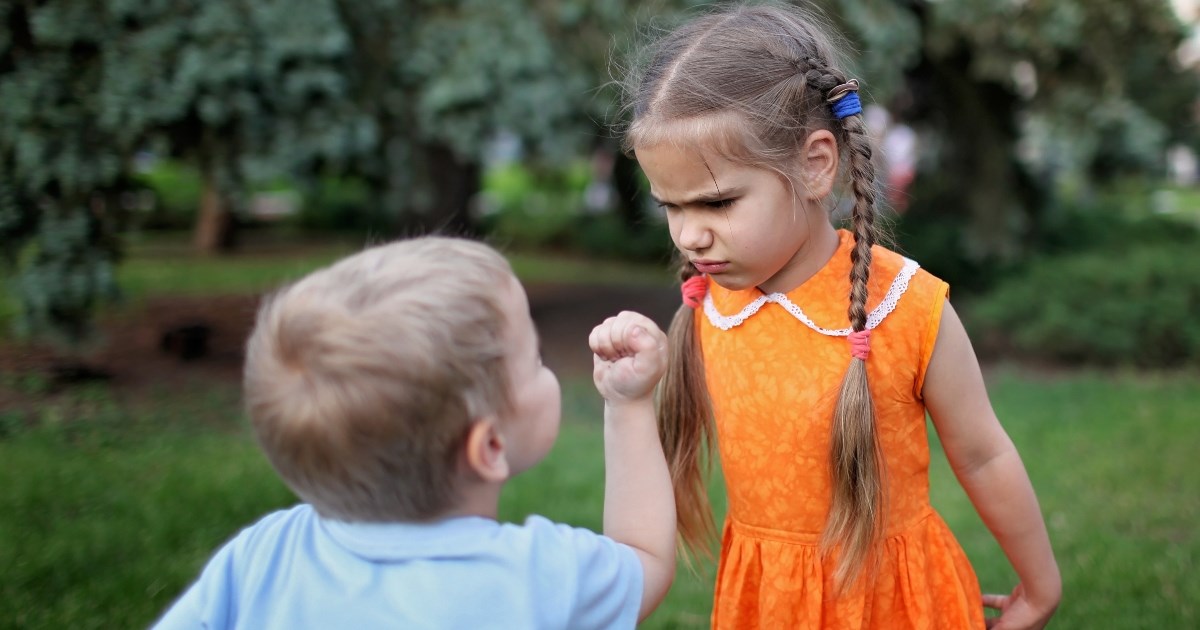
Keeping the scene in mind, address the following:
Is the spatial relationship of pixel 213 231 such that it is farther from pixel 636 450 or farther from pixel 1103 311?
pixel 636 450

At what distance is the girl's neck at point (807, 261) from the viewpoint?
6.72ft

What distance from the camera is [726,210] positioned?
1.90m

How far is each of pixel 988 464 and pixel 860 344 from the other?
35 centimetres

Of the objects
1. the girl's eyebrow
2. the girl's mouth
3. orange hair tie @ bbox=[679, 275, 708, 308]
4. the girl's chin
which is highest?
the girl's eyebrow

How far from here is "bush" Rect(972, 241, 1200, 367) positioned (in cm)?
743

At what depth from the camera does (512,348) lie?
1491 mm

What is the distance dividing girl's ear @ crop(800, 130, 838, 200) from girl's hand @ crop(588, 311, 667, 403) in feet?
1.52

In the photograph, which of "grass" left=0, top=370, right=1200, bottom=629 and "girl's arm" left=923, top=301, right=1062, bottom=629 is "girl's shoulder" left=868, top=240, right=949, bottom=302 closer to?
"girl's arm" left=923, top=301, right=1062, bottom=629

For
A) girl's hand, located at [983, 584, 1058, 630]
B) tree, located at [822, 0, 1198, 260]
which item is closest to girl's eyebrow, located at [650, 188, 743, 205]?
girl's hand, located at [983, 584, 1058, 630]

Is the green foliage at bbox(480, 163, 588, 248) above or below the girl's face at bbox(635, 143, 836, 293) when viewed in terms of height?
below

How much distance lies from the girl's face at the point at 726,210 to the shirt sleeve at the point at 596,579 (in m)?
0.62

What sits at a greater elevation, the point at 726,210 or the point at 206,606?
the point at 726,210

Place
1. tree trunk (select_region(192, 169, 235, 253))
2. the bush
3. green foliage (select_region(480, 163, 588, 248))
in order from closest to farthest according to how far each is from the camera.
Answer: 1. the bush
2. tree trunk (select_region(192, 169, 235, 253))
3. green foliage (select_region(480, 163, 588, 248))

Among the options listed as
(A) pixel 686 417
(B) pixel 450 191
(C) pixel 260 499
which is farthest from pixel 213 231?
(A) pixel 686 417
